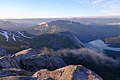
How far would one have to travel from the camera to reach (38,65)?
129375mm

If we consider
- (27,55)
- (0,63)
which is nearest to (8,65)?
(0,63)

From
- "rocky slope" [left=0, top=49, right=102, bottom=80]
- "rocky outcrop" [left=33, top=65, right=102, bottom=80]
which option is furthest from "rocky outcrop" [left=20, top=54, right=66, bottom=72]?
"rocky outcrop" [left=33, top=65, right=102, bottom=80]

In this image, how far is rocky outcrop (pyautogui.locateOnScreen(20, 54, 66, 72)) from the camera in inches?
4870

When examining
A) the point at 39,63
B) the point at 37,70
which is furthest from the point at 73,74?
the point at 39,63

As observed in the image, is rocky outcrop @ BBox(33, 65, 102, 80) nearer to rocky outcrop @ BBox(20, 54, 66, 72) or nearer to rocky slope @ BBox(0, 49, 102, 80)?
rocky slope @ BBox(0, 49, 102, 80)

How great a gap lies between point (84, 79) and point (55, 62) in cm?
8027

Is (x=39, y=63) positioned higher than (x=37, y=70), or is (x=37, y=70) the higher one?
(x=39, y=63)

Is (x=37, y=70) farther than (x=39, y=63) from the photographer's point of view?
No

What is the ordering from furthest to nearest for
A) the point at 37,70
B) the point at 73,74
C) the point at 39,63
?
the point at 39,63, the point at 37,70, the point at 73,74

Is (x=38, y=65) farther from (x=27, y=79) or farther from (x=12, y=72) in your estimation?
(x=27, y=79)

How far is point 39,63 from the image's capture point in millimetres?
128750

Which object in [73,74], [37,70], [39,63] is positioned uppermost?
[73,74]

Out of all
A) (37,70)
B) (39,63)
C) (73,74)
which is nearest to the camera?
(73,74)

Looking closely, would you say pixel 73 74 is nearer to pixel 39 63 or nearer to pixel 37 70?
pixel 37 70
